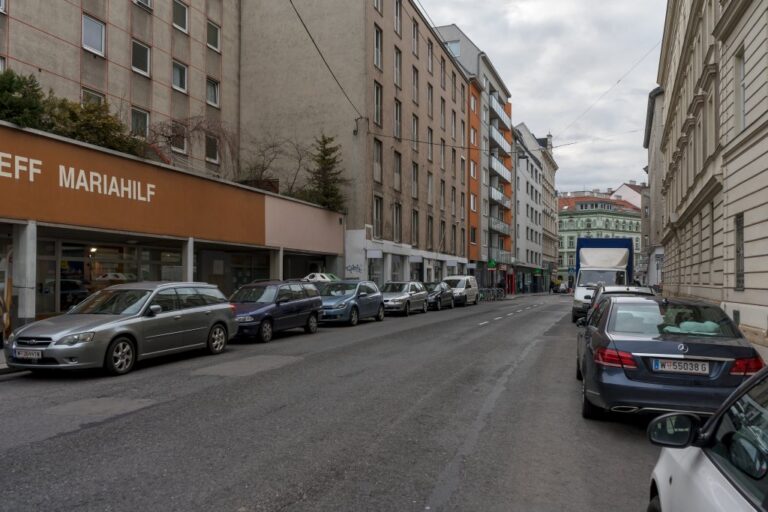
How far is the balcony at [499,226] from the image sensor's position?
58531mm

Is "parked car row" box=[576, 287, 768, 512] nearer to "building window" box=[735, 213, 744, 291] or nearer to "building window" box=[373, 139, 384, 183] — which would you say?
"building window" box=[735, 213, 744, 291]

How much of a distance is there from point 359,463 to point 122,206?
44.1ft

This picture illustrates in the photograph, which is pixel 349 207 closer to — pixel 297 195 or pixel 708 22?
pixel 297 195

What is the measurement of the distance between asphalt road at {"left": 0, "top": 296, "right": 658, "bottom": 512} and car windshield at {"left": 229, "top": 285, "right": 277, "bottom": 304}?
5070 millimetres

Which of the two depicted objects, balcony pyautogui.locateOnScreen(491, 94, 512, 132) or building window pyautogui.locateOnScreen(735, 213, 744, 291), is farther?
balcony pyautogui.locateOnScreen(491, 94, 512, 132)

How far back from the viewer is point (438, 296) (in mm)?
30297

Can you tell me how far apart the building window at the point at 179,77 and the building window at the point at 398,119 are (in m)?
14.1

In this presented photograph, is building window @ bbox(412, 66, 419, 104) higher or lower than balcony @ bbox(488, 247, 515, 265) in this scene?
higher

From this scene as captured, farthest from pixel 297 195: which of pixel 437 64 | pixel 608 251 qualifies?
pixel 437 64

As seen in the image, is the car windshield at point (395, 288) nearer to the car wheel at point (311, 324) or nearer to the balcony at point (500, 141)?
the car wheel at point (311, 324)

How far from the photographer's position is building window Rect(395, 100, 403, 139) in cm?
3634

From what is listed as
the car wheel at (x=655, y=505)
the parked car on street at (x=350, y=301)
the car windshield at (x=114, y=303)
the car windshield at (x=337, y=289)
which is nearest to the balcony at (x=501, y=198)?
the parked car on street at (x=350, y=301)

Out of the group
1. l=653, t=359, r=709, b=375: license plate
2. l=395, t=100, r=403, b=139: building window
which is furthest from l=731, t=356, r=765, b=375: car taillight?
l=395, t=100, r=403, b=139: building window

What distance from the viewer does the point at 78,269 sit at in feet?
57.6
